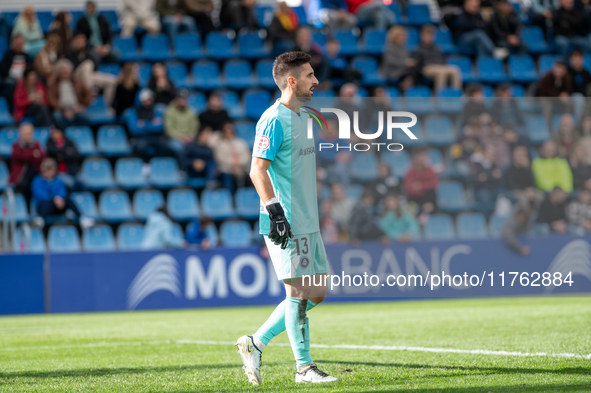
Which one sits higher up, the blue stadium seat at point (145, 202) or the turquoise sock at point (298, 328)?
the blue stadium seat at point (145, 202)

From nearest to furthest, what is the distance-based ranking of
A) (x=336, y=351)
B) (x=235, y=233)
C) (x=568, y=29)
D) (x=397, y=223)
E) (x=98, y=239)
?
(x=336, y=351) → (x=397, y=223) → (x=98, y=239) → (x=235, y=233) → (x=568, y=29)

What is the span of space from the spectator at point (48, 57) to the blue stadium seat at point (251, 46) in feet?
13.4

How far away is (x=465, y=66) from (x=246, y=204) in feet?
22.4

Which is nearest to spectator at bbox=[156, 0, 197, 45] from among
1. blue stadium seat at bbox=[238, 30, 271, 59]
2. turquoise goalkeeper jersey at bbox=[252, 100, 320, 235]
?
blue stadium seat at bbox=[238, 30, 271, 59]

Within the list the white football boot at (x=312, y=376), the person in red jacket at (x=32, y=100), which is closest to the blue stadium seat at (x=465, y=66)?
the person in red jacket at (x=32, y=100)

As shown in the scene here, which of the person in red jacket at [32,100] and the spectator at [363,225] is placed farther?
the person in red jacket at [32,100]

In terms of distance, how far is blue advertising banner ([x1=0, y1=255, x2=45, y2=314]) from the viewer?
12.0 metres

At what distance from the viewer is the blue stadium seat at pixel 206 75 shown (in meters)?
16.3

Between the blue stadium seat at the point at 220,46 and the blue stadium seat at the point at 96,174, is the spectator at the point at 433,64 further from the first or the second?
the blue stadium seat at the point at 96,174

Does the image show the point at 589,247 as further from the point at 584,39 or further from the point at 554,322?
the point at 584,39

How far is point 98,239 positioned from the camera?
13.2 meters

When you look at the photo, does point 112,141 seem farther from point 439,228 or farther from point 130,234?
point 439,228

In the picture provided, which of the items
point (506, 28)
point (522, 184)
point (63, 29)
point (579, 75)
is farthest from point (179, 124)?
point (579, 75)

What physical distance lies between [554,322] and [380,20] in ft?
37.7
